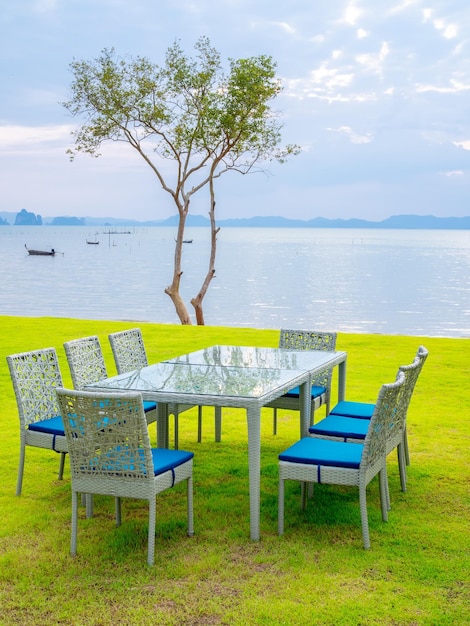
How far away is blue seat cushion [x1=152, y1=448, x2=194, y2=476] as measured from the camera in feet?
12.4

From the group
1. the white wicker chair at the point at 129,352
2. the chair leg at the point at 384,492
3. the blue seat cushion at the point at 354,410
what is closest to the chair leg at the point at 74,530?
the chair leg at the point at 384,492

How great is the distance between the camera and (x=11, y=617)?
315 cm

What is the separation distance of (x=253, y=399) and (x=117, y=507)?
1.03 metres

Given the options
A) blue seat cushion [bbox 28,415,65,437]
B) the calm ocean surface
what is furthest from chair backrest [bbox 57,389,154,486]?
the calm ocean surface

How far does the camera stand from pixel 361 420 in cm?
490

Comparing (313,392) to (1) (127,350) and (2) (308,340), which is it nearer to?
(2) (308,340)

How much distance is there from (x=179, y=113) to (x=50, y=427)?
56.0ft

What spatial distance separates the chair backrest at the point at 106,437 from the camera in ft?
11.7

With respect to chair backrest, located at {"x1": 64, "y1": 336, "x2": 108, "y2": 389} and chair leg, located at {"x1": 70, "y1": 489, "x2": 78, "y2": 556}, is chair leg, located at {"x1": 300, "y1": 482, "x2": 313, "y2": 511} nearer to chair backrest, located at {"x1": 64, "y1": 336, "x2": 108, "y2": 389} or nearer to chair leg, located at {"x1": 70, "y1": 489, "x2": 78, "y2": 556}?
chair leg, located at {"x1": 70, "y1": 489, "x2": 78, "y2": 556}

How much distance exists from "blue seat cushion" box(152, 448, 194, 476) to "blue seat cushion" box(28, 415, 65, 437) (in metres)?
0.78

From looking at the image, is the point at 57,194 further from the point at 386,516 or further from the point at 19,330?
the point at 386,516

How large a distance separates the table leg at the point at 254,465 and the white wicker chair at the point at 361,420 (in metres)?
0.77

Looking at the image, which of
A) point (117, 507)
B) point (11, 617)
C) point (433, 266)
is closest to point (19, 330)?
point (117, 507)

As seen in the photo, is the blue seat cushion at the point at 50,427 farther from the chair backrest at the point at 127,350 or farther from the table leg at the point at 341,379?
the table leg at the point at 341,379
